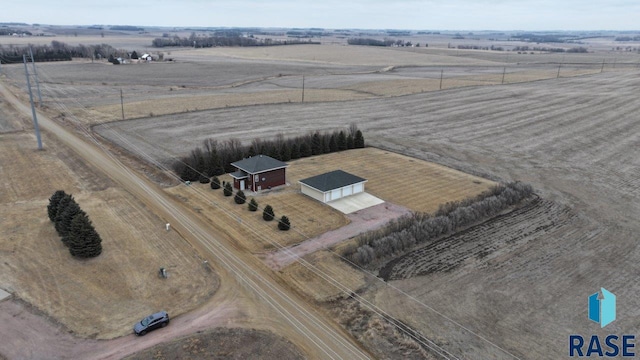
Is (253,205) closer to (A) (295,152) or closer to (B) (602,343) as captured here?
(A) (295,152)

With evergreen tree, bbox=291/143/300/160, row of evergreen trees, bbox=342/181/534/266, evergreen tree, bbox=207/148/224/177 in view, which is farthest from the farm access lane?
evergreen tree, bbox=291/143/300/160

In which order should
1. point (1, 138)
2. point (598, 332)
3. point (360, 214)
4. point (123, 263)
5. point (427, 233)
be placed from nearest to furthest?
point (598, 332) → point (123, 263) → point (427, 233) → point (360, 214) → point (1, 138)

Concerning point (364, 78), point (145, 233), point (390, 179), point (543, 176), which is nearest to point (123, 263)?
point (145, 233)

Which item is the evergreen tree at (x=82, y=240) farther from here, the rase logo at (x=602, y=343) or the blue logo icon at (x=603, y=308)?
the blue logo icon at (x=603, y=308)

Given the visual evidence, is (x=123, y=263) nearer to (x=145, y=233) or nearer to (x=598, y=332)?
(x=145, y=233)

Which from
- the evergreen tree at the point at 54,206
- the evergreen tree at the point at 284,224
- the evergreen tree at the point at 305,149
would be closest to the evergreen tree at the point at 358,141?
the evergreen tree at the point at 305,149

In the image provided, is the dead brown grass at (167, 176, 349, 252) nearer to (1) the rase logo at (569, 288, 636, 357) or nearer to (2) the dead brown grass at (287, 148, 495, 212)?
(2) the dead brown grass at (287, 148, 495, 212)

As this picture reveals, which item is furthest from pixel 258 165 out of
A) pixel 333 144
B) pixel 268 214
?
pixel 333 144

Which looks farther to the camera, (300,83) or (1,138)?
(300,83)
